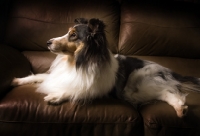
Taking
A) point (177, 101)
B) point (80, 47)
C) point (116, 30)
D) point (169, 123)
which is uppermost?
point (116, 30)

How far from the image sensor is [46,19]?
2.19 metres

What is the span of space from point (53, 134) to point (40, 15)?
1371 millimetres

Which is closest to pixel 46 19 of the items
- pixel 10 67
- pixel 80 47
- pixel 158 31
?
pixel 10 67

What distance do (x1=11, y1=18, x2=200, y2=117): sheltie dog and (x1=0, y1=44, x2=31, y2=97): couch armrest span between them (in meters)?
0.08

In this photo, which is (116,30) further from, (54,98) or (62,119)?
(62,119)

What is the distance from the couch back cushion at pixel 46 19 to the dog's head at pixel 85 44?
648 millimetres

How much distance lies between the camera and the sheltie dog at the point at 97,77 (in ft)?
4.75

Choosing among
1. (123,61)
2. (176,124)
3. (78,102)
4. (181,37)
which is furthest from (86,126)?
(181,37)

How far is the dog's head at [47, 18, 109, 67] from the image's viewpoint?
1.42 m

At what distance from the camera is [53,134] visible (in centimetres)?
135

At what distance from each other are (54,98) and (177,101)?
2.98 feet

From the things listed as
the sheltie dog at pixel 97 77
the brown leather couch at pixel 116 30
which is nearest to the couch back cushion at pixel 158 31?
the brown leather couch at pixel 116 30

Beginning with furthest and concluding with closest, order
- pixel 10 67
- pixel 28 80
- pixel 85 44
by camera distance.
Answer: pixel 28 80 → pixel 10 67 → pixel 85 44

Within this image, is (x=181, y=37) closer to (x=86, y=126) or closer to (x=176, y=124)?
(x=176, y=124)
